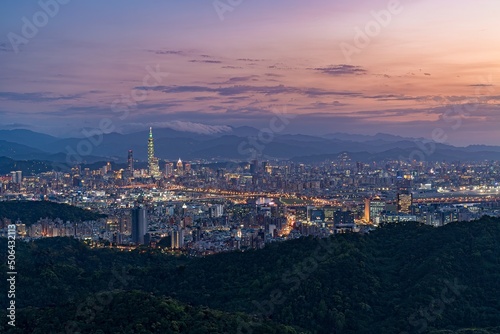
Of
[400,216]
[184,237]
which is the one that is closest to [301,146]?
[400,216]

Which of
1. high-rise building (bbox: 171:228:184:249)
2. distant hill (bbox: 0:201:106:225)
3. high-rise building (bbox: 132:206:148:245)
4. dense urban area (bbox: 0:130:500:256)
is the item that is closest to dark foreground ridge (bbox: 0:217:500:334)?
dense urban area (bbox: 0:130:500:256)

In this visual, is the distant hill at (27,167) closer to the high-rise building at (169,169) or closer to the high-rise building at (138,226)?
the high-rise building at (169,169)

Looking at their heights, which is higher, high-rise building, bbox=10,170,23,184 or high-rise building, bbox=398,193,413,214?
high-rise building, bbox=10,170,23,184

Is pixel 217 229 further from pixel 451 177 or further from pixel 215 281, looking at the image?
pixel 451 177

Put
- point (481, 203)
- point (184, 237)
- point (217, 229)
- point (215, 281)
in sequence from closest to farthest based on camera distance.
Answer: point (215, 281), point (184, 237), point (217, 229), point (481, 203)

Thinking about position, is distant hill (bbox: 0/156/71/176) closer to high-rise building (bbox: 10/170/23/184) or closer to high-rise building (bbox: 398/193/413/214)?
high-rise building (bbox: 10/170/23/184)

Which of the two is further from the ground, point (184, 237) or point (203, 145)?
point (203, 145)
